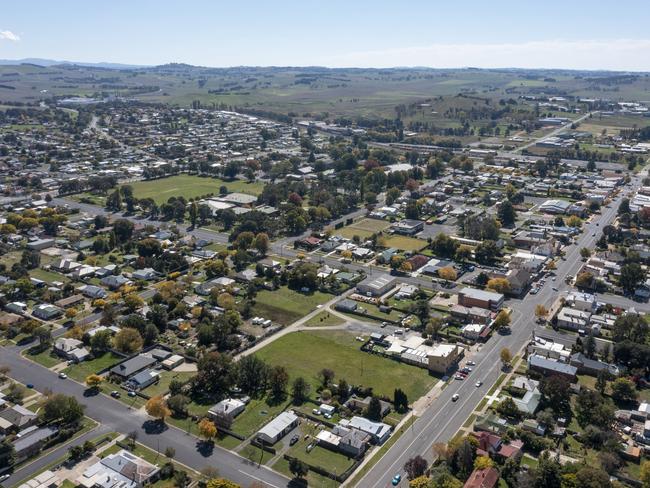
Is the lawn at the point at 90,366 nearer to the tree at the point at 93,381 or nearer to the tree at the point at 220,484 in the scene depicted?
the tree at the point at 93,381

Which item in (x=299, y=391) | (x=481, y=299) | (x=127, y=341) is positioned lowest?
(x=299, y=391)

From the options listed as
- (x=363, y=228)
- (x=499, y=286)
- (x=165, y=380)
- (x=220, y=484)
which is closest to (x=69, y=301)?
(x=165, y=380)

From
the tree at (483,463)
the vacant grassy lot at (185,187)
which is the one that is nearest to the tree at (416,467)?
the tree at (483,463)

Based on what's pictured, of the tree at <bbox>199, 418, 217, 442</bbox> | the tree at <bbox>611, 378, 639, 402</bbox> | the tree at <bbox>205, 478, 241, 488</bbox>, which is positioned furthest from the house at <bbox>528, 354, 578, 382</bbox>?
the tree at <bbox>205, 478, 241, 488</bbox>

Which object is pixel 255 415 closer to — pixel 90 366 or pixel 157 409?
pixel 157 409

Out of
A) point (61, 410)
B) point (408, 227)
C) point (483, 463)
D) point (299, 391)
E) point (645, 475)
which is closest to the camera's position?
point (645, 475)

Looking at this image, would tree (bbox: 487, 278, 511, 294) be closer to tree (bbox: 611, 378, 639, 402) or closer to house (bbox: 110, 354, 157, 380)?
tree (bbox: 611, 378, 639, 402)

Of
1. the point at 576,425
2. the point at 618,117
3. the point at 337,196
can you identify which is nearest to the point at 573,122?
the point at 618,117
